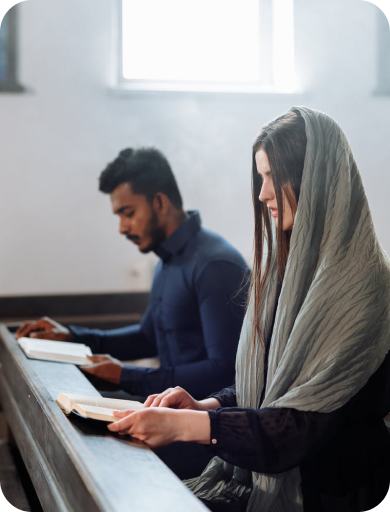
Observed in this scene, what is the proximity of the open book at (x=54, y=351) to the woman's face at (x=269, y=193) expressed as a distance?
3.33 feet

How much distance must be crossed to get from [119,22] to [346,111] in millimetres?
1514

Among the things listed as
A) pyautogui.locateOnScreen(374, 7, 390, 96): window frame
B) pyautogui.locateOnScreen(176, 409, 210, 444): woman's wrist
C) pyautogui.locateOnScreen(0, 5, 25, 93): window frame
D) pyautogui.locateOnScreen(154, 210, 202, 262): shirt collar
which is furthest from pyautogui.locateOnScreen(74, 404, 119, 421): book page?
A: pyautogui.locateOnScreen(374, 7, 390, 96): window frame

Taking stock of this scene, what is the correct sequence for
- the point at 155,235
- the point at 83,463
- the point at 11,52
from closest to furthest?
the point at 83,463
the point at 155,235
the point at 11,52

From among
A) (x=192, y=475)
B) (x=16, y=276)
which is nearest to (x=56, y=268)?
(x=16, y=276)

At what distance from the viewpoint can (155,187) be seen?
109 inches

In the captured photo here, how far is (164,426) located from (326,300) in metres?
0.41

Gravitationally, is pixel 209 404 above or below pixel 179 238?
below

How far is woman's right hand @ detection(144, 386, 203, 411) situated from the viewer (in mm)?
1536

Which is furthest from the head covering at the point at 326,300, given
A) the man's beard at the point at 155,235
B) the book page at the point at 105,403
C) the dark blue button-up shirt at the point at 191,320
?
the man's beard at the point at 155,235

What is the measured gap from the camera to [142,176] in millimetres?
2795

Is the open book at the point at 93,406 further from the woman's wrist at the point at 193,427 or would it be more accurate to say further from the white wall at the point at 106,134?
the white wall at the point at 106,134

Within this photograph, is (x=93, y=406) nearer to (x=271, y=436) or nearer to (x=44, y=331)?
(x=271, y=436)

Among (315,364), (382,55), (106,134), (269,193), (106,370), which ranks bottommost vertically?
(106,370)

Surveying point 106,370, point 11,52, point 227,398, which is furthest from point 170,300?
point 11,52
